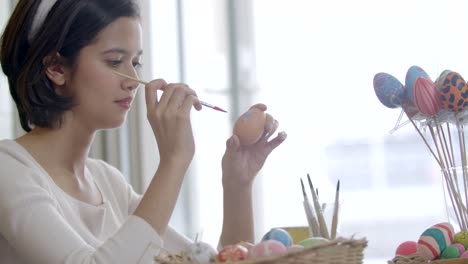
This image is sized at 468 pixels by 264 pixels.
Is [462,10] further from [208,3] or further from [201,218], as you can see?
[201,218]

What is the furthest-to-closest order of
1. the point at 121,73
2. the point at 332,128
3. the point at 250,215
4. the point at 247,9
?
the point at 247,9 < the point at 332,128 < the point at 250,215 < the point at 121,73

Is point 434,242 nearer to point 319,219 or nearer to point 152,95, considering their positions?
point 319,219

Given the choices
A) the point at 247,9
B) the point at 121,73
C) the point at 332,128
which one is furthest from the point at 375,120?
the point at 121,73

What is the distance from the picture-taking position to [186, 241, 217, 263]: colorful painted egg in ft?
3.08

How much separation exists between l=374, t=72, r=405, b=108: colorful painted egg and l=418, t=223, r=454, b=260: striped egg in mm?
239

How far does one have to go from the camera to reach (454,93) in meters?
1.22

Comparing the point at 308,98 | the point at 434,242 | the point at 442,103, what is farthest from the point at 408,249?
the point at 308,98

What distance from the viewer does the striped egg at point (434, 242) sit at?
1162mm

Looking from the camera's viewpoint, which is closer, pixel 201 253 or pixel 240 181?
→ pixel 201 253

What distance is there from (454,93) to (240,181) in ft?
1.38

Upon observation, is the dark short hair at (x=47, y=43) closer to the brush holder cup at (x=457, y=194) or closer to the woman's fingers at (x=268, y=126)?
the woman's fingers at (x=268, y=126)

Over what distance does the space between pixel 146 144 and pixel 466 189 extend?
1.15 meters

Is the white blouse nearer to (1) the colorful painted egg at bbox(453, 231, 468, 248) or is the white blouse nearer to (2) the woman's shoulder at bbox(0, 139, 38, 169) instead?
(2) the woman's shoulder at bbox(0, 139, 38, 169)

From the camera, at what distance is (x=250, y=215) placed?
144cm
